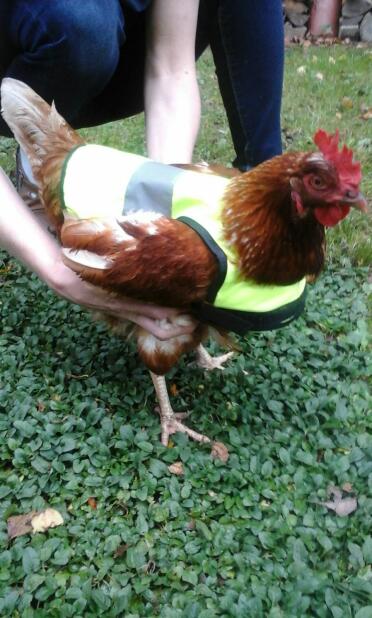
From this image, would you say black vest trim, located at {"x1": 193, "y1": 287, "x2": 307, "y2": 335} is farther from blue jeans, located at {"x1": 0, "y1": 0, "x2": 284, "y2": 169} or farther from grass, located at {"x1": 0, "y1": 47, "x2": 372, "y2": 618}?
blue jeans, located at {"x1": 0, "y1": 0, "x2": 284, "y2": 169}

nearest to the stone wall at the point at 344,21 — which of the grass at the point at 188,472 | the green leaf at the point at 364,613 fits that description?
the grass at the point at 188,472

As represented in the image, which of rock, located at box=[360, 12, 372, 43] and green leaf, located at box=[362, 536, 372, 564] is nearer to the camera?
green leaf, located at box=[362, 536, 372, 564]

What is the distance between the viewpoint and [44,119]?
6.59 feet

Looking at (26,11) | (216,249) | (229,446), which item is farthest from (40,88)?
(229,446)

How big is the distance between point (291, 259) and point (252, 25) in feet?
4.10

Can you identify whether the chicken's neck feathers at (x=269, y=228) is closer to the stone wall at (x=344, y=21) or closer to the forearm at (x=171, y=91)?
the forearm at (x=171, y=91)

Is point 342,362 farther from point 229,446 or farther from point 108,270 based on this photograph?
point 108,270

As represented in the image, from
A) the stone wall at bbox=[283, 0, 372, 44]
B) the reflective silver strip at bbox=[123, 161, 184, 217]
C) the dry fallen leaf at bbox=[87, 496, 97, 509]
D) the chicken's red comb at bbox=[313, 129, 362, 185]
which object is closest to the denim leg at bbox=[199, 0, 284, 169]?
the reflective silver strip at bbox=[123, 161, 184, 217]

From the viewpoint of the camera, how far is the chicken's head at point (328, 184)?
1.55 meters

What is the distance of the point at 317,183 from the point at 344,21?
6.02m

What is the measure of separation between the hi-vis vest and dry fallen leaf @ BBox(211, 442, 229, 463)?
414 millimetres

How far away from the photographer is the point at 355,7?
261 inches

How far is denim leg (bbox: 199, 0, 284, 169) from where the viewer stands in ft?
8.02

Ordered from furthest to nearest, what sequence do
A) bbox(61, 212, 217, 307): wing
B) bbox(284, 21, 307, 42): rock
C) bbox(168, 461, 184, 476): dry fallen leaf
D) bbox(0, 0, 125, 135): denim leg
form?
bbox(284, 21, 307, 42): rock < bbox(0, 0, 125, 135): denim leg < bbox(168, 461, 184, 476): dry fallen leaf < bbox(61, 212, 217, 307): wing
